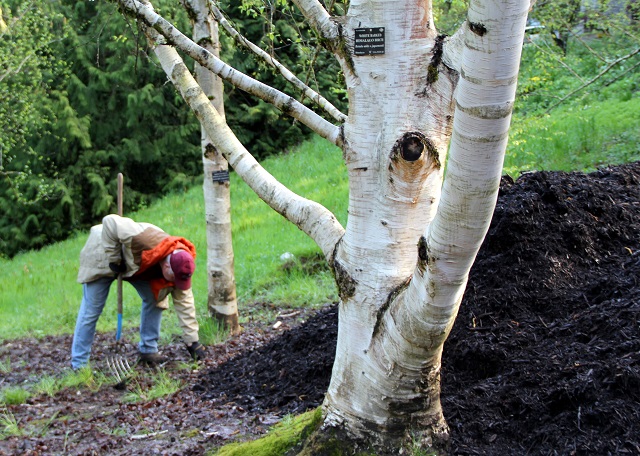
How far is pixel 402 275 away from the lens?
3.07m

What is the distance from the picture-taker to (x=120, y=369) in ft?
21.2

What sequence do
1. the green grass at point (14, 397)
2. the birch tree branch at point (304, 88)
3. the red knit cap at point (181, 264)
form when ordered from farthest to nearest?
the red knit cap at point (181, 264), the green grass at point (14, 397), the birch tree branch at point (304, 88)

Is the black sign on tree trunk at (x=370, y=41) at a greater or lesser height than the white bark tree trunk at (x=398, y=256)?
greater

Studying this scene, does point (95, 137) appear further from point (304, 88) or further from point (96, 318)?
point (304, 88)

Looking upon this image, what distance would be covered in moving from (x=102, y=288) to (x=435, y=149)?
15.6 feet

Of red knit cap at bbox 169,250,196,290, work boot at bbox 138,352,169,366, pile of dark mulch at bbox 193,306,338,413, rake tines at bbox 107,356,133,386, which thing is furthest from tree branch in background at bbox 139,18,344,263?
work boot at bbox 138,352,169,366

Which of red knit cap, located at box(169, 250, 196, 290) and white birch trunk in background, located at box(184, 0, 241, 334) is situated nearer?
red knit cap, located at box(169, 250, 196, 290)

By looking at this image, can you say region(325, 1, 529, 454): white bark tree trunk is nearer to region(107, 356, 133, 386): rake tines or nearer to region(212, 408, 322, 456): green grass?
region(212, 408, 322, 456): green grass

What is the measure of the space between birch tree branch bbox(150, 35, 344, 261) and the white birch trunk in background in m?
A: 2.82

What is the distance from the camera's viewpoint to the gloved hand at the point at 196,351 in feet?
21.9

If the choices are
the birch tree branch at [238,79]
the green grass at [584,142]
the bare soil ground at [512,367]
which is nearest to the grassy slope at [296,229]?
the green grass at [584,142]

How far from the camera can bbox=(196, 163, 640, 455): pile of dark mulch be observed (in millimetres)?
3242

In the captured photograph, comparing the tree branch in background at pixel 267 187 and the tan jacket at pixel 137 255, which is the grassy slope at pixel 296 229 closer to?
the tan jacket at pixel 137 255

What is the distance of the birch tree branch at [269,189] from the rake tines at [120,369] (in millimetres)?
3171
